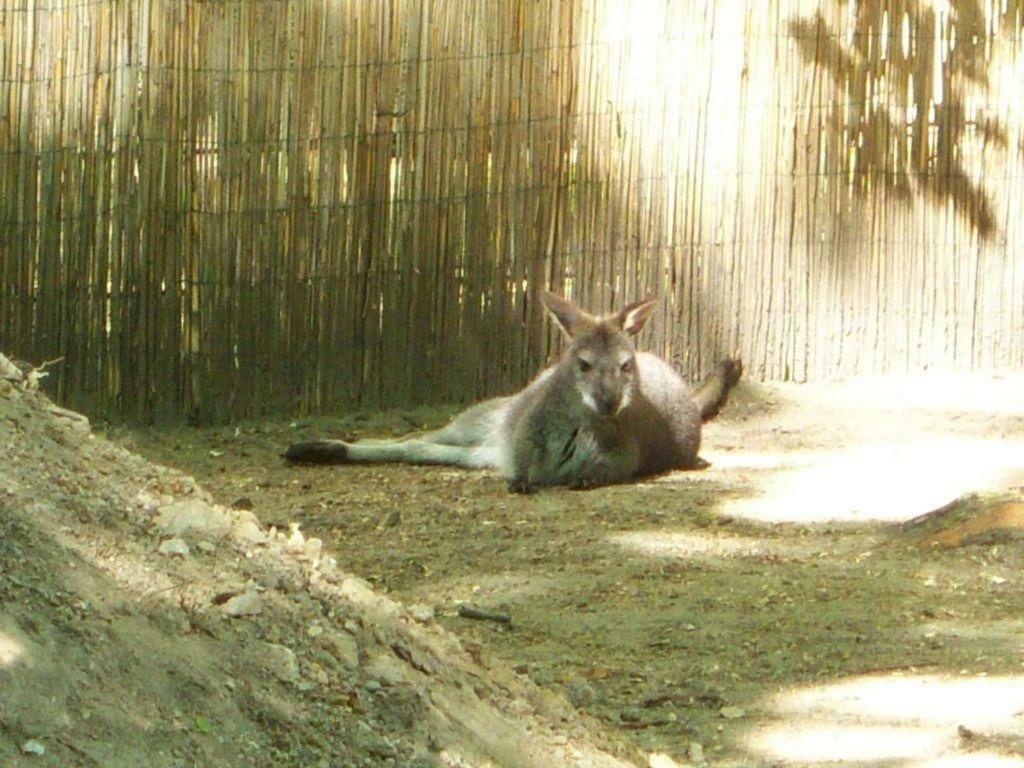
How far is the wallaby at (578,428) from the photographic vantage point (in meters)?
8.16

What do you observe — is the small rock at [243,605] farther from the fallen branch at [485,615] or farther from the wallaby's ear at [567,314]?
the wallaby's ear at [567,314]

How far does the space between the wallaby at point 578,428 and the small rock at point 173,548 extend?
418cm

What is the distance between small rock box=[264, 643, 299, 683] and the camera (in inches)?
141

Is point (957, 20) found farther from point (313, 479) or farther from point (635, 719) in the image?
point (635, 719)

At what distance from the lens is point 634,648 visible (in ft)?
17.1

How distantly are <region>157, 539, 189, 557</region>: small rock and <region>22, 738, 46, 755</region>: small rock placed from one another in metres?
0.78

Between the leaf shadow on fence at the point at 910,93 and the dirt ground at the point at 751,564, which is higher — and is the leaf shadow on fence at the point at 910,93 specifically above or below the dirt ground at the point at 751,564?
above

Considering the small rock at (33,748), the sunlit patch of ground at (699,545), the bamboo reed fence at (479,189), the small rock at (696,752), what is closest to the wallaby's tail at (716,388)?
the bamboo reed fence at (479,189)

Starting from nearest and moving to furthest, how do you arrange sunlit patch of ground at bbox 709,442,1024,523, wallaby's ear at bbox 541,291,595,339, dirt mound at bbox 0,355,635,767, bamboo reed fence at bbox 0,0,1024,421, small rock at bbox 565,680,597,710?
1. dirt mound at bbox 0,355,635,767
2. small rock at bbox 565,680,597,710
3. sunlit patch of ground at bbox 709,442,1024,523
4. wallaby's ear at bbox 541,291,595,339
5. bamboo reed fence at bbox 0,0,1024,421

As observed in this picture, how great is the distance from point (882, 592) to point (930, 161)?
162 inches

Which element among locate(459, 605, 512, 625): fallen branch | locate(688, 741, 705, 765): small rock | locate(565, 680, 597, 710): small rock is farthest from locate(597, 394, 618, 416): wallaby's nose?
locate(688, 741, 705, 765): small rock

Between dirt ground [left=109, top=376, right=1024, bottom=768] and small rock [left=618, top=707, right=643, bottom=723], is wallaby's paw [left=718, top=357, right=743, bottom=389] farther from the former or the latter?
small rock [left=618, top=707, right=643, bottom=723]

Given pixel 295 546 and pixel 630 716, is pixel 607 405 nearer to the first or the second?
pixel 630 716

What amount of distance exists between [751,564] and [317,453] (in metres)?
2.81
